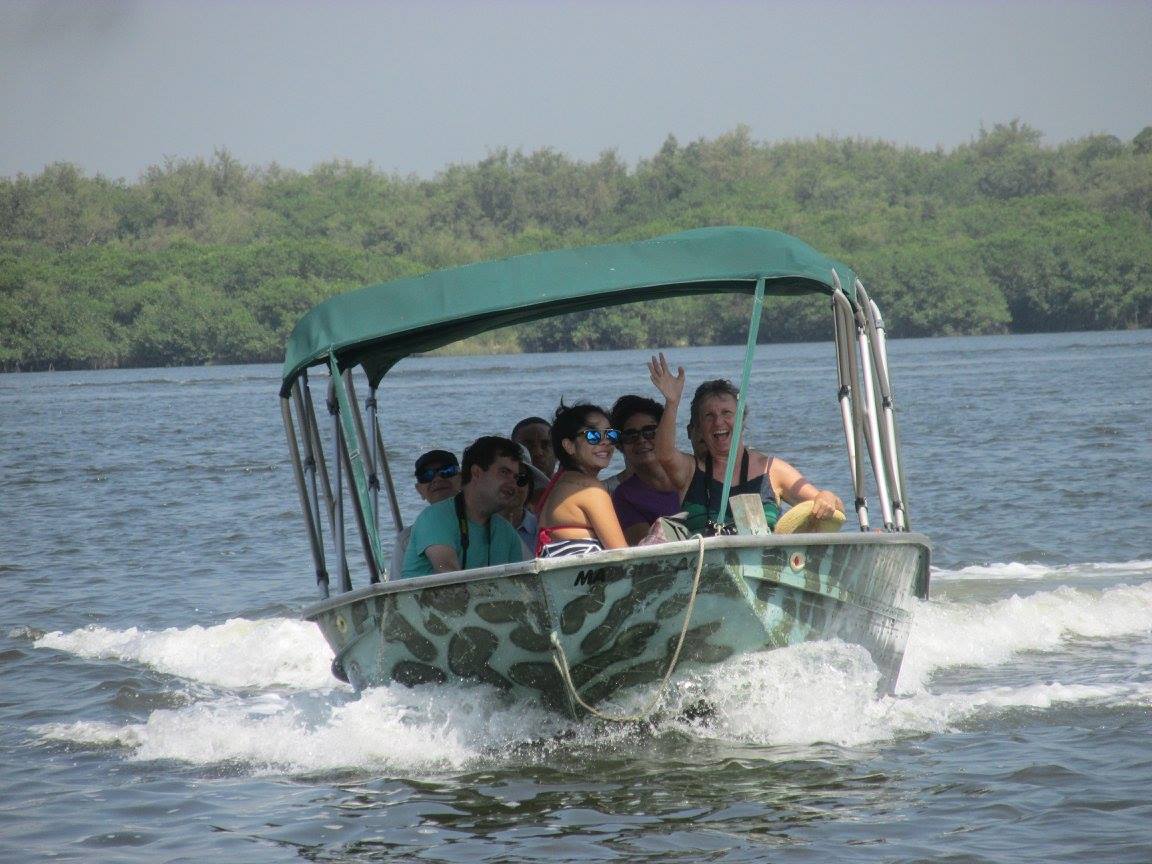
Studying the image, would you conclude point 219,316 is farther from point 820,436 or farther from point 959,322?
point 820,436

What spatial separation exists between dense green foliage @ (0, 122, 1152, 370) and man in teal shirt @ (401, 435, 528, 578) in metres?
59.3

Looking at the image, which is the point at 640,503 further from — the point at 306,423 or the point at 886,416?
the point at 306,423

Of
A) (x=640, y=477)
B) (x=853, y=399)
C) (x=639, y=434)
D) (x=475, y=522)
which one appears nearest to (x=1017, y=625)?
(x=853, y=399)

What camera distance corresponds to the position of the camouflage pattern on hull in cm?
636

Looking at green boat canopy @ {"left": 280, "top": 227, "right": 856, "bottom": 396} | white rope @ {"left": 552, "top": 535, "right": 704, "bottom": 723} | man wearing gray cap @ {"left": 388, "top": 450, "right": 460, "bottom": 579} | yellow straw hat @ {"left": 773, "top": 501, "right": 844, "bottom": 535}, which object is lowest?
white rope @ {"left": 552, "top": 535, "right": 704, "bottom": 723}

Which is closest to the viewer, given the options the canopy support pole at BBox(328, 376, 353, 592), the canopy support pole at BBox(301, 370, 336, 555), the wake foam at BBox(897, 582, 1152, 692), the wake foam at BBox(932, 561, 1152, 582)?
the canopy support pole at BBox(328, 376, 353, 592)

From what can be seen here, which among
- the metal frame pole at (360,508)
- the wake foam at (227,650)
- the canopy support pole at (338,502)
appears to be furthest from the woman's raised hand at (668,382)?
the wake foam at (227,650)

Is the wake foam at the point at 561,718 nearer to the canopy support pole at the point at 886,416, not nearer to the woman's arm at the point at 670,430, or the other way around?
the canopy support pole at the point at 886,416

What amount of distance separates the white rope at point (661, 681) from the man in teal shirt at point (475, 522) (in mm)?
631

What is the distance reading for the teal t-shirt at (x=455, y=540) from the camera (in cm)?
703

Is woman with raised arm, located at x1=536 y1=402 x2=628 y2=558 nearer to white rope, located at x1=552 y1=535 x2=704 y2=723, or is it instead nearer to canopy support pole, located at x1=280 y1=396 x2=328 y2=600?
white rope, located at x1=552 y1=535 x2=704 y2=723

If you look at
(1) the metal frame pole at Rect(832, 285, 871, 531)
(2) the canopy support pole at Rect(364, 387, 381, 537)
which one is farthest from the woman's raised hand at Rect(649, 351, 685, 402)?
(2) the canopy support pole at Rect(364, 387, 381, 537)

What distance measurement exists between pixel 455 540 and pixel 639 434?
936 millimetres

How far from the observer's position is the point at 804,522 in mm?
6957
